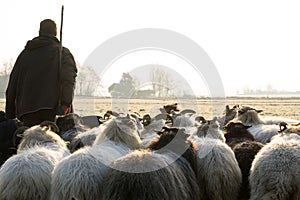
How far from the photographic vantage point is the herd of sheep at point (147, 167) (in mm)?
5250

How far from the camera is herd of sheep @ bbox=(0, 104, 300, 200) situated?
5250mm

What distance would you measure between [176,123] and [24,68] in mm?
3519

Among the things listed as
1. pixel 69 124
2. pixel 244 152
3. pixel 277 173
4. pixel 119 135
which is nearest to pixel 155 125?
pixel 69 124

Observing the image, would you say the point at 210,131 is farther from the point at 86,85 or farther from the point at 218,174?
the point at 86,85

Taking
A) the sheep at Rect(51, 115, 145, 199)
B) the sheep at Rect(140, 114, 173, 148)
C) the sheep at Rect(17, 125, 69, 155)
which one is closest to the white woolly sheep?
the sheep at Rect(140, 114, 173, 148)

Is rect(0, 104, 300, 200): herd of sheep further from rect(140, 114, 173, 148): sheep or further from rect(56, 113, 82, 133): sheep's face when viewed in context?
rect(140, 114, 173, 148): sheep

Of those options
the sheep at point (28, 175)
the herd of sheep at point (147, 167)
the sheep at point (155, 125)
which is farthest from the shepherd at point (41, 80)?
the sheep at point (28, 175)

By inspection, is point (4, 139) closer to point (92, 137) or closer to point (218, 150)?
point (92, 137)

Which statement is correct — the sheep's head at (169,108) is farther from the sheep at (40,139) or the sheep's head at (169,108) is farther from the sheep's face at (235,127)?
the sheep at (40,139)

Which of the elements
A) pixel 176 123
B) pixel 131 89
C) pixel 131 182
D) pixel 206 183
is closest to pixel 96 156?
pixel 131 182

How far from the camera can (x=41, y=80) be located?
27.5 ft

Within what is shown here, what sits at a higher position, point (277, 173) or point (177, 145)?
point (177, 145)

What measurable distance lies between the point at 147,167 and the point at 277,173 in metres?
1.71

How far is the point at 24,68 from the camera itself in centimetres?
843
